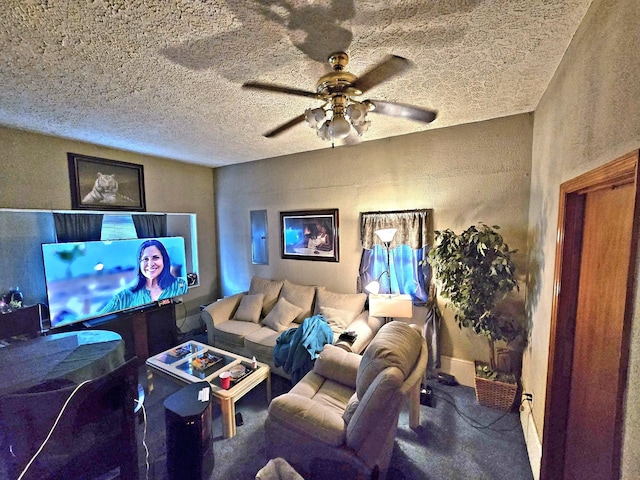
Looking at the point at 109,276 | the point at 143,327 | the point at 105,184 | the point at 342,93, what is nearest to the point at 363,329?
the point at 342,93

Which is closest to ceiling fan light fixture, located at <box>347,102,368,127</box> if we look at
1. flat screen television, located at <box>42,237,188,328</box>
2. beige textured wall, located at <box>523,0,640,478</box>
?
beige textured wall, located at <box>523,0,640,478</box>

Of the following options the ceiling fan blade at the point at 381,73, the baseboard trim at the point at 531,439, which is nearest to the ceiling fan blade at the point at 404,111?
the ceiling fan blade at the point at 381,73

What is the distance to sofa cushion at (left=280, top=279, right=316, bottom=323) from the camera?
3.29 m

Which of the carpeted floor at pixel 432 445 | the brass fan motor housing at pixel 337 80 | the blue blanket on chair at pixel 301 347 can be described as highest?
the brass fan motor housing at pixel 337 80

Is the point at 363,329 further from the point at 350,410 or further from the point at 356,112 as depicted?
the point at 356,112

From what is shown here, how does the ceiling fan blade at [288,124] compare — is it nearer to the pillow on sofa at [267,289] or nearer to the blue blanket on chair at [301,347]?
the blue blanket on chair at [301,347]

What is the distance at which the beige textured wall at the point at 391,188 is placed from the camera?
249cm

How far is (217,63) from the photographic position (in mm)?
1524

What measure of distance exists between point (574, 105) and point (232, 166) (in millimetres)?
4080

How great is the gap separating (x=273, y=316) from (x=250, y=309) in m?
0.40

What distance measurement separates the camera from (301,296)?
3.40 metres

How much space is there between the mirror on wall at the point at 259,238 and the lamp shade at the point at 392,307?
206 cm

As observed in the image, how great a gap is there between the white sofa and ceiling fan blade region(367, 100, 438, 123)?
198 cm

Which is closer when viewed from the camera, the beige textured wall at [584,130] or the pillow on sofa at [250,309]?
the beige textured wall at [584,130]
